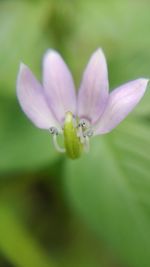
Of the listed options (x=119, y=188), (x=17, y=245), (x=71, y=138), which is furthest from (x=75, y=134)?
(x=17, y=245)

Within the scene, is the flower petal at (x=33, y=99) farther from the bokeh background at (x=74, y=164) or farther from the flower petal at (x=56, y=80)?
the bokeh background at (x=74, y=164)

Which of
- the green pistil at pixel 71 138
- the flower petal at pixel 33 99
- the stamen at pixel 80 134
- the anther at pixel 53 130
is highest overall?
the flower petal at pixel 33 99

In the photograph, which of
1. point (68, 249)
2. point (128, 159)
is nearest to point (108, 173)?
point (128, 159)

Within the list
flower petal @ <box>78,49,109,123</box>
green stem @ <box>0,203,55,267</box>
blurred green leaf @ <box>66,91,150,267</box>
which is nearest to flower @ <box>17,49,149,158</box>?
flower petal @ <box>78,49,109,123</box>

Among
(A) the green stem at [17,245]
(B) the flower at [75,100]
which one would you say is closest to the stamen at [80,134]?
Result: (B) the flower at [75,100]

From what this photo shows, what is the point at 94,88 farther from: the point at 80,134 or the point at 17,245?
the point at 17,245

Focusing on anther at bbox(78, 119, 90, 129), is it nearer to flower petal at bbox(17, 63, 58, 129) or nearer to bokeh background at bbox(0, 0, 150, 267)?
flower petal at bbox(17, 63, 58, 129)

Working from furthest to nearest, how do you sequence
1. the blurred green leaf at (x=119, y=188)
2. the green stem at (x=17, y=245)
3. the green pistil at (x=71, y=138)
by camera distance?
the green stem at (x=17, y=245) → the blurred green leaf at (x=119, y=188) → the green pistil at (x=71, y=138)
